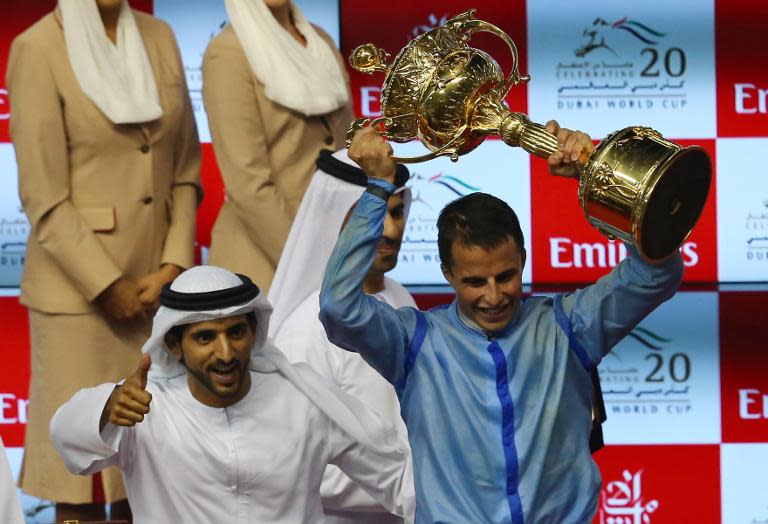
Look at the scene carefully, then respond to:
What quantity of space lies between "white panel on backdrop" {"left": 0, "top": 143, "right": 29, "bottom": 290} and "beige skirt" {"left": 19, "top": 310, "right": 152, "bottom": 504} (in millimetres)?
991

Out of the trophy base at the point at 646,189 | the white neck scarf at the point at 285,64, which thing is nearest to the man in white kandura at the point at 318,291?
the white neck scarf at the point at 285,64

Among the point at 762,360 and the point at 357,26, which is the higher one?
the point at 357,26

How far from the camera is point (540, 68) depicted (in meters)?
7.14

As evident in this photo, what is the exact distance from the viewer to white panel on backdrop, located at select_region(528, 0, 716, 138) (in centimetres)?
713

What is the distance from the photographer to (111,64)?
6.10 m

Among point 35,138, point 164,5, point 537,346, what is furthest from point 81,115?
point 537,346

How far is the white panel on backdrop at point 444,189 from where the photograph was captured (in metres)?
7.10

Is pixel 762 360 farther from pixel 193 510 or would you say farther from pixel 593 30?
pixel 193 510

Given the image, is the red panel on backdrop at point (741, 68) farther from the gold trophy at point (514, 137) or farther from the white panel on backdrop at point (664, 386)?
the gold trophy at point (514, 137)

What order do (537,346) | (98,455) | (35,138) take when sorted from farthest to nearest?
(35,138), (98,455), (537,346)

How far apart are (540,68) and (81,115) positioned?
6.22 feet

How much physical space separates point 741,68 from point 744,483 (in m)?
1.50

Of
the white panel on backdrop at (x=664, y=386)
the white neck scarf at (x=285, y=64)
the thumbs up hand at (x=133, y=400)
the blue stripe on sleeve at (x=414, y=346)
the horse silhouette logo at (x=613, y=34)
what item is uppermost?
the horse silhouette logo at (x=613, y=34)

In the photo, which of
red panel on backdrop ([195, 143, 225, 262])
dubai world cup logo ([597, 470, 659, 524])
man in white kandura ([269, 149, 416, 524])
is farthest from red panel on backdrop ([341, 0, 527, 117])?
man in white kandura ([269, 149, 416, 524])
